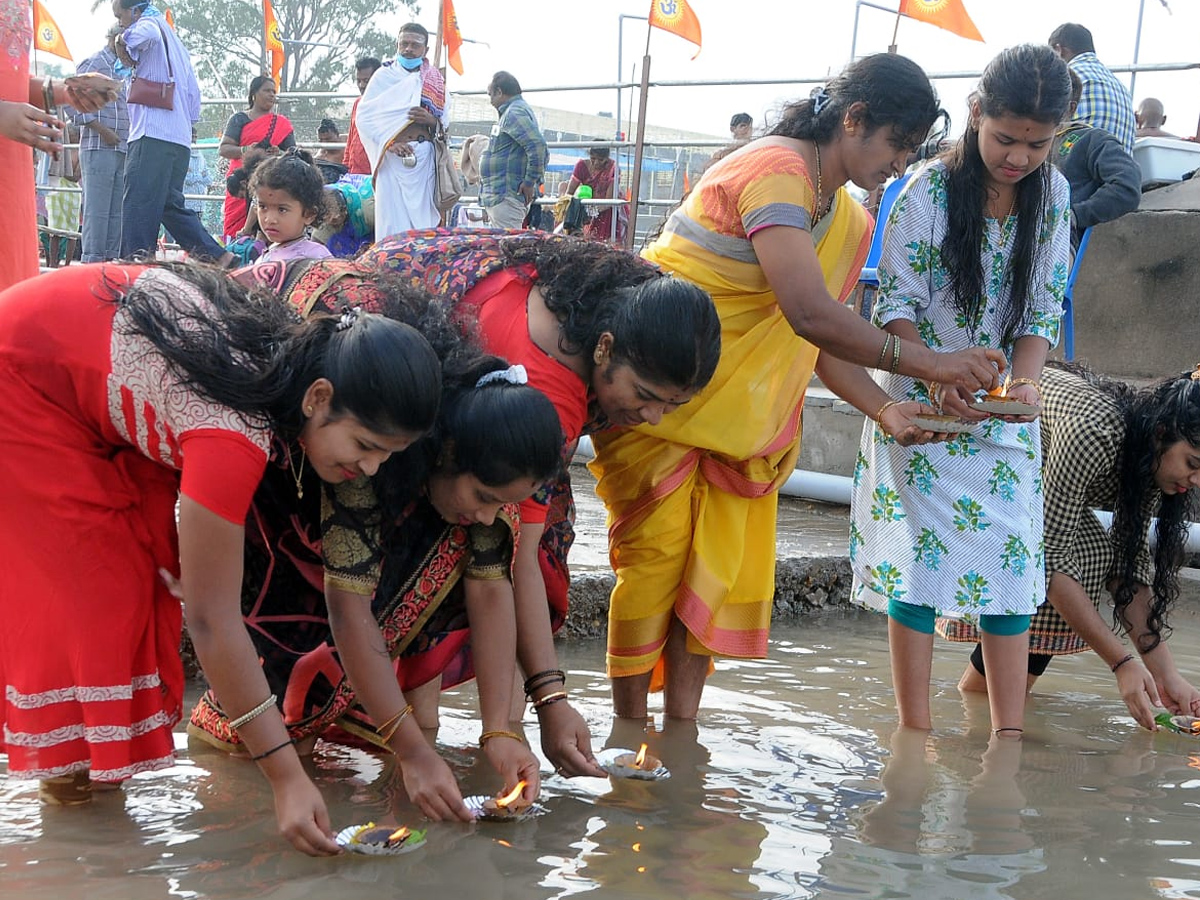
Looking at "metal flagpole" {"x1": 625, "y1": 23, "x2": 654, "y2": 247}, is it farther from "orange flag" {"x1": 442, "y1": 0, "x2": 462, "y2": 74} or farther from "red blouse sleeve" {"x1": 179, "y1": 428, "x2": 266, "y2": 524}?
"red blouse sleeve" {"x1": 179, "y1": 428, "x2": 266, "y2": 524}

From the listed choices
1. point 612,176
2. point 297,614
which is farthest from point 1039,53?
point 612,176

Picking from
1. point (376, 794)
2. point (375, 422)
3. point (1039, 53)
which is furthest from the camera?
point (1039, 53)

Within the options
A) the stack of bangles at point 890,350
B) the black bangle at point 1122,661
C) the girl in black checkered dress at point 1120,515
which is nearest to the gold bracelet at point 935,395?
the stack of bangles at point 890,350

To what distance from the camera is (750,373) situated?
3092 millimetres

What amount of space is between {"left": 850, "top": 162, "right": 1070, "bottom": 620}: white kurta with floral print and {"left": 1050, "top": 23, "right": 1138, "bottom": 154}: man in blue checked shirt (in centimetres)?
282

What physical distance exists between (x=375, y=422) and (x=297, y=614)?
2.39ft

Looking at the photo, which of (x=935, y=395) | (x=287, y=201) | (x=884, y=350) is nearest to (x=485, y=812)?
(x=884, y=350)

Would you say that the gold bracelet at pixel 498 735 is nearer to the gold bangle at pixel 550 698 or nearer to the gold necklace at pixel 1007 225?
the gold bangle at pixel 550 698

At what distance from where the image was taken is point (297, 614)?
263 centimetres

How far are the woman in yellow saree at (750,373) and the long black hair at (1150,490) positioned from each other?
2.04 feet

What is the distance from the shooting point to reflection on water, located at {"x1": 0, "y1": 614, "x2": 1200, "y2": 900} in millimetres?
2219

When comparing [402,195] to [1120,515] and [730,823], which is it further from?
[730,823]

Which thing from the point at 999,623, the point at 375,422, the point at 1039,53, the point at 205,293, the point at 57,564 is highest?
the point at 1039,53

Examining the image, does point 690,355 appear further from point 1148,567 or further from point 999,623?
point 1148,567
